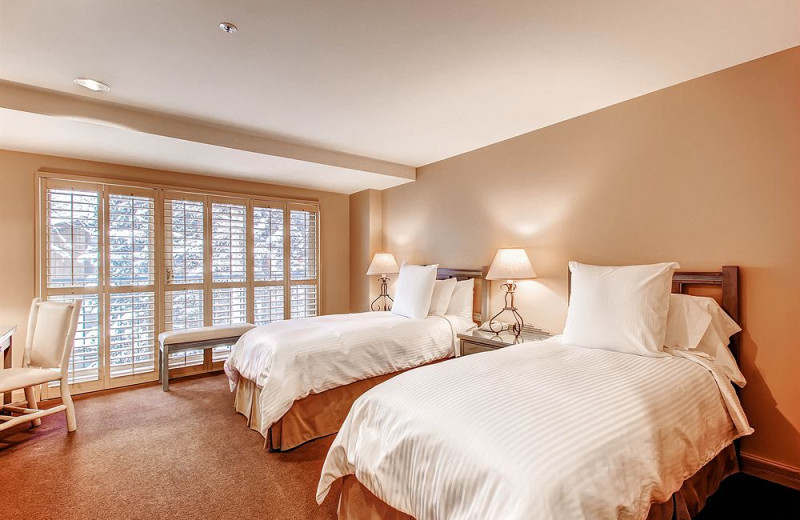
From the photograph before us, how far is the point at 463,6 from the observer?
5.62 ft

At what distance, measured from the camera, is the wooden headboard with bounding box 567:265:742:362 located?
2199 mm

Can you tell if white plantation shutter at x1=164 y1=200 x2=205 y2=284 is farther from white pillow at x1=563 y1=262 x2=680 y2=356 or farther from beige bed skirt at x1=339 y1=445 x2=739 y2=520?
white pillow at x1=563 y1=262 x2=680 y2=356

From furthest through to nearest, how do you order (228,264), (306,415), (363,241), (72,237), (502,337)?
(363,241) < (228,264) < (72,237) < (502,337) < (306,415)

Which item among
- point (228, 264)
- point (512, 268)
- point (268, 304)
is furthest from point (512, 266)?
point (228, 264)

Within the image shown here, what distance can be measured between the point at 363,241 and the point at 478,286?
1960 mm

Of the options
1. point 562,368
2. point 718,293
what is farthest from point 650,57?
point 562,368

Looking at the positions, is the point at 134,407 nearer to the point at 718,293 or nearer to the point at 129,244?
the point at 129,244

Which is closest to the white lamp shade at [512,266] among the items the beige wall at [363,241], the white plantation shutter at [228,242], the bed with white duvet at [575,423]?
the bed with white duvet at [575,423]

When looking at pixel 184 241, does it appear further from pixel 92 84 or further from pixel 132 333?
pixel 92 84

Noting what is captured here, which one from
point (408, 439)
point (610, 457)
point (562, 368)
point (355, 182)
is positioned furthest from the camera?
point (355, 182)

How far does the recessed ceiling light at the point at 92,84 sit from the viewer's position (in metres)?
2.35

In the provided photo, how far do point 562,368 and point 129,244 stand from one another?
4.17 meters

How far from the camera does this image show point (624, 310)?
7.25 feet

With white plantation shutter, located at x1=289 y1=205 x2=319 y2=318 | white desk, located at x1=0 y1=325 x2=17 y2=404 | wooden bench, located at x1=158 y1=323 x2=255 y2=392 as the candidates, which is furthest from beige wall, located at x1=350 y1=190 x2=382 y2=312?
white desk, located at x1=0 y1=325 x2=17 y2=404
